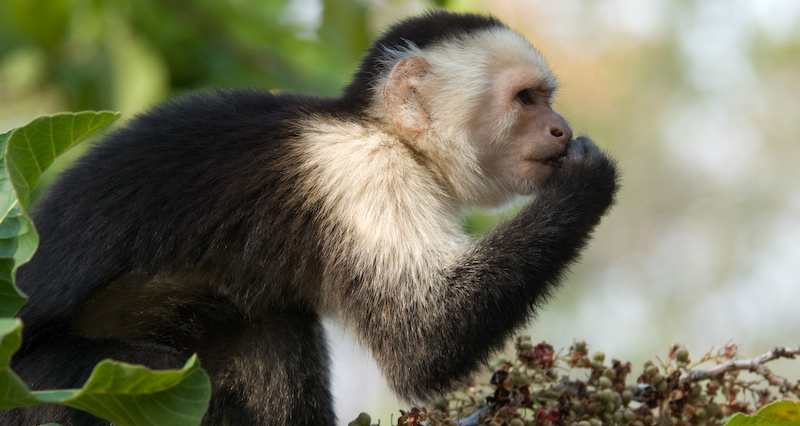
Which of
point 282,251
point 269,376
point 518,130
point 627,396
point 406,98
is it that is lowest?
point 269,376

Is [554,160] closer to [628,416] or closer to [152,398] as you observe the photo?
[628,416]

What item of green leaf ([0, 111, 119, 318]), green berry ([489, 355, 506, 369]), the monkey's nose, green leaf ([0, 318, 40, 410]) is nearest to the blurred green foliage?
the monkey's nose

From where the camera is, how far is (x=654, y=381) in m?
2.85

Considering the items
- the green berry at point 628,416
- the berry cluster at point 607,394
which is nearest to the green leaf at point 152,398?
the berry cluster at point 607,394

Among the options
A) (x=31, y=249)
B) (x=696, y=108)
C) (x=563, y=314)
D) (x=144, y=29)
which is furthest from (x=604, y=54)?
(x=31, y=249)

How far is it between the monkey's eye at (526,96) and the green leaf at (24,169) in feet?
7.63

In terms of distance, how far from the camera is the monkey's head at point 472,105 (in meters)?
3.67

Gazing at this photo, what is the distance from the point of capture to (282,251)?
328cm

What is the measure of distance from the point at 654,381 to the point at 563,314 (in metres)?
12.5

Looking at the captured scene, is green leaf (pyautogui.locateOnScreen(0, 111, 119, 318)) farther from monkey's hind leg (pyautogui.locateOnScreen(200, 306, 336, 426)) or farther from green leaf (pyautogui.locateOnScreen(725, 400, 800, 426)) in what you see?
green leaf (pyautogui.locateOnScreen(725, 400, 800, 426))

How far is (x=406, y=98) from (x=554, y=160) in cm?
84

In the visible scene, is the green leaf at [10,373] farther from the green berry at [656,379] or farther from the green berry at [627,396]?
the green berry at [656,379]

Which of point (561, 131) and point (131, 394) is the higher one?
point (561, 131)

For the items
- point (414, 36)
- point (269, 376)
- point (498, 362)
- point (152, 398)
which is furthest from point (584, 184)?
point (152, 398)
